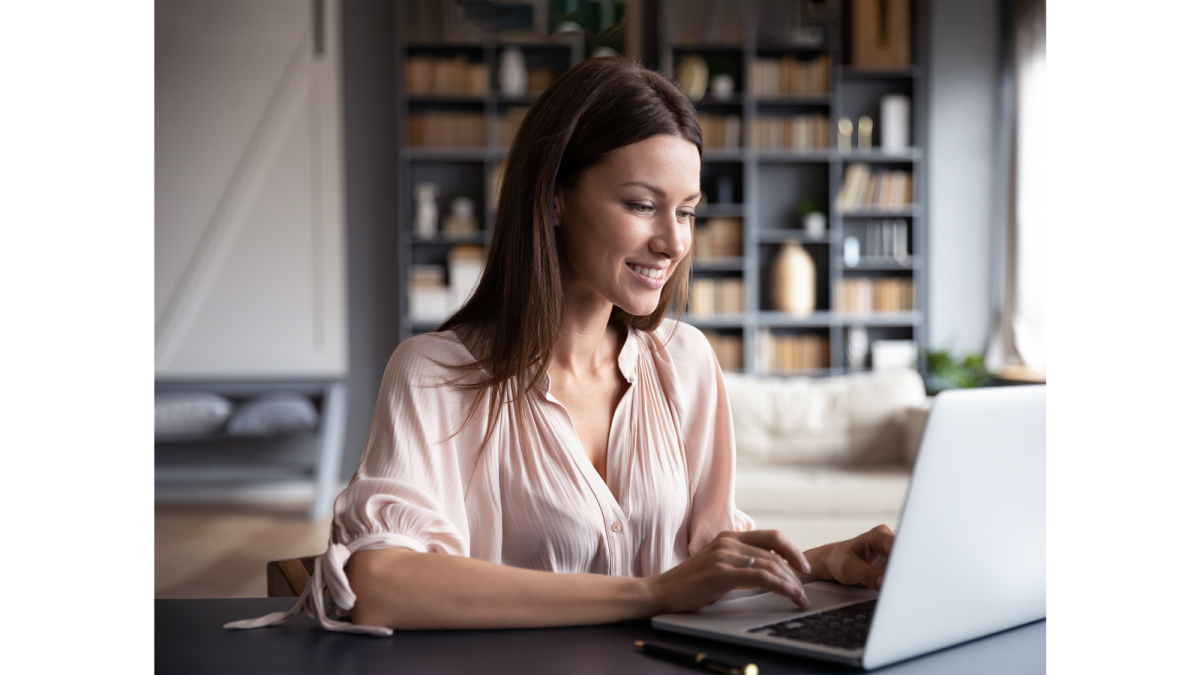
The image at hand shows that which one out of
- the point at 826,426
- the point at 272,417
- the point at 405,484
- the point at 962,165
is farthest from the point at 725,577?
the point at 962,165

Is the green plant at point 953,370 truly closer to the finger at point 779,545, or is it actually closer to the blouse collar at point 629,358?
the blouse collar at point 629,358

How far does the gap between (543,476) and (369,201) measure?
499cm

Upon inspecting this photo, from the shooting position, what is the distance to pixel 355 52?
5.77 meters

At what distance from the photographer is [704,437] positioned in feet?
4.39

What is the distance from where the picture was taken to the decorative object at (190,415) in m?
4.86

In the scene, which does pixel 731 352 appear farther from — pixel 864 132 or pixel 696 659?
pixel 696 659

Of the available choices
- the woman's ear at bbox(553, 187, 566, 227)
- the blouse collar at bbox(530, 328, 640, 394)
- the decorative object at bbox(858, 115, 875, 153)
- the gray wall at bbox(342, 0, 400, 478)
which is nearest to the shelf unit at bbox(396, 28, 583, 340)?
the gray wall at bbox(342, 0, 400, 478)

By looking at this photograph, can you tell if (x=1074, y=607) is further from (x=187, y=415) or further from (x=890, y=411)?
(x=187, y=415)

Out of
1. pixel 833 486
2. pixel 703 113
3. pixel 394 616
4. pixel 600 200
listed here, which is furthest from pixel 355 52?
pixel 394 616

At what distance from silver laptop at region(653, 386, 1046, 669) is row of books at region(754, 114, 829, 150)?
536cm

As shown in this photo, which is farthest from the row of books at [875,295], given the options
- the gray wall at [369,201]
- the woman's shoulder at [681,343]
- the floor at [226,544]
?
the woman's shoulder at [681,343]

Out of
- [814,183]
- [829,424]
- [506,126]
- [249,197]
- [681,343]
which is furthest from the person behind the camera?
[814,183]
